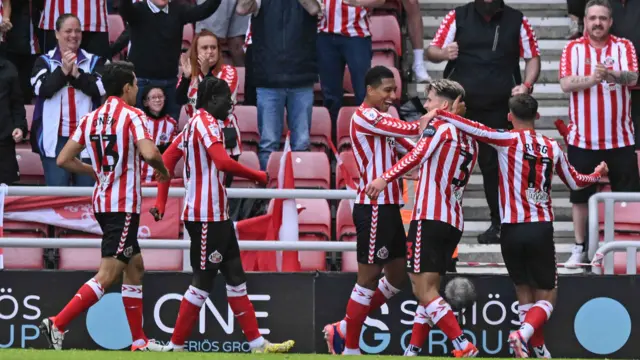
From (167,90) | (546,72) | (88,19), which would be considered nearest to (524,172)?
(167,90)

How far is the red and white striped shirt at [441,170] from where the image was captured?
916 centimetres

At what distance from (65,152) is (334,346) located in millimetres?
2303

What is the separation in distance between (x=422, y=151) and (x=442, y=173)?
0.78 feet

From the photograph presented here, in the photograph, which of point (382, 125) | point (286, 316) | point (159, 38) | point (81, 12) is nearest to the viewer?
point (382, 125)

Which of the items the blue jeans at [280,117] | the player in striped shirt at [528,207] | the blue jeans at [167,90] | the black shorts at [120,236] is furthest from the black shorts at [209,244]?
the blue jeans at [167,90]

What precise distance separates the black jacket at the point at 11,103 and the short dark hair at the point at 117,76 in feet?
7.24

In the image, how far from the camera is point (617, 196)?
10.1 metres

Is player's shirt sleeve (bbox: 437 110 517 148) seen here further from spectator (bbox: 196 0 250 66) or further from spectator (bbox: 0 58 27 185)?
spectator (bbox: 196 0 250 66)

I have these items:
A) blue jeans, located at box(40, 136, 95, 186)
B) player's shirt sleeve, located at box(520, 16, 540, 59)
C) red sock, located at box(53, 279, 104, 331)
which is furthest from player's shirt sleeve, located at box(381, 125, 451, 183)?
blue jeans, located at box(40, 136, 95, 186)

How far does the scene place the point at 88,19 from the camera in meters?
12.4

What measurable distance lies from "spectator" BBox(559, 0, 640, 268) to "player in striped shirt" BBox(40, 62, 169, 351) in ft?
11.8

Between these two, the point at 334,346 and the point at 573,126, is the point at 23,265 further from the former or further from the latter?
the point at 573,126

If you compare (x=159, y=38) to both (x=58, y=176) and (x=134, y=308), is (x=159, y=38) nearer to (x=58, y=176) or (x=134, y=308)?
(x=58, y=176)

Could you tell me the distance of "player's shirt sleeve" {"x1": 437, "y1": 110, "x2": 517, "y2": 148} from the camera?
917 centimetres
